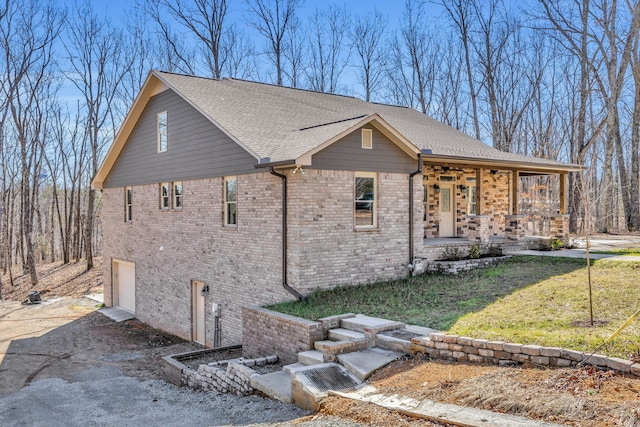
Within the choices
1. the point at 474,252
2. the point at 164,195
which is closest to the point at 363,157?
the point at 474,252

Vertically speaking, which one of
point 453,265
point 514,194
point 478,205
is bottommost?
point 453,265

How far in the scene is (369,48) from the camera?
105 ft

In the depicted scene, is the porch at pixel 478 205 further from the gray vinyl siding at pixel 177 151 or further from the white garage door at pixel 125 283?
the white garage door at pixel 125 283

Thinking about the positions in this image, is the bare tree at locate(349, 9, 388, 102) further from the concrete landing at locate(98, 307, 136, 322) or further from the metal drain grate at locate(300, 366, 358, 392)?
the metal drain grate at locate(300, 366, 358, 392)

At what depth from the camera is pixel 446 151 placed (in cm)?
1421

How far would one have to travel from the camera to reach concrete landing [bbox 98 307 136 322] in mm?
17516

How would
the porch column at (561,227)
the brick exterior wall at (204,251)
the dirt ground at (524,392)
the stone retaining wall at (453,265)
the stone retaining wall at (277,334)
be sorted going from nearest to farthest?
the dirt ground at (524,392) < the stone retaining wall at (277,334) < the brick exterior wall at (204,251) < the stone retaining wall at (453,265) < the porch column at (561,227)

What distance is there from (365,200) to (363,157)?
1.04m

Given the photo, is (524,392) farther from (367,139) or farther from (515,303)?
(367,139)

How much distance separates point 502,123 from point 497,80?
2.75 metres

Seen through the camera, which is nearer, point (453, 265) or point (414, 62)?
point (453, 265)

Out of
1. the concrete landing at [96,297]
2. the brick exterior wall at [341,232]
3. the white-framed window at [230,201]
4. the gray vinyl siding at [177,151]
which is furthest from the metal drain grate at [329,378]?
the concrete landing at [96,297]

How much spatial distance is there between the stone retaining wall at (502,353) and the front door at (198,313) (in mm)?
8372

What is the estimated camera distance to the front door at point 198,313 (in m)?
14.1
